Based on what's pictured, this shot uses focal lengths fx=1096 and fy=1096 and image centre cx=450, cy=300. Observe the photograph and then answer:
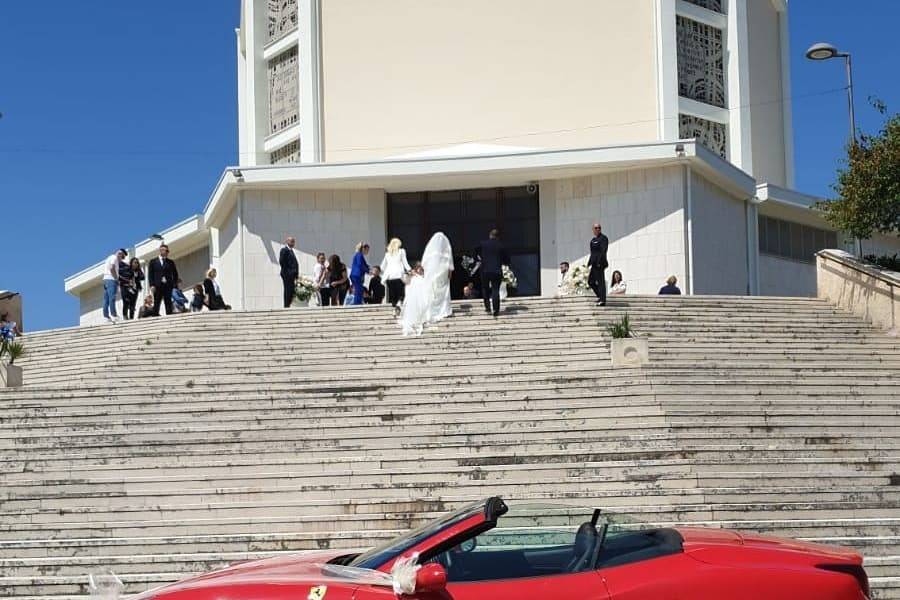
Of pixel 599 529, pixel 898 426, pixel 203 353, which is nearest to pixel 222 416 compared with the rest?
pixel 203 353

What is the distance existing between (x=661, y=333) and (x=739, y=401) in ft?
12.6

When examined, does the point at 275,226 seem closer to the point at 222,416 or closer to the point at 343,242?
the point at 343,242

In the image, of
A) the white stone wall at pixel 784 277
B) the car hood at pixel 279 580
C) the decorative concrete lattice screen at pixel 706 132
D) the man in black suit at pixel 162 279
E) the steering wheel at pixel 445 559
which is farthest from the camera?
the white stone wall at pixel 784 277

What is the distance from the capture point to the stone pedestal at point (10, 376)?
17359 millimetres

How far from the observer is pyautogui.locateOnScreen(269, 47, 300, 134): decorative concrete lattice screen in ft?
104

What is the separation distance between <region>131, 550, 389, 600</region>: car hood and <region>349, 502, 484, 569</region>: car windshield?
172 mm

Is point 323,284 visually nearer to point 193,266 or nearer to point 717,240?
point 717,240

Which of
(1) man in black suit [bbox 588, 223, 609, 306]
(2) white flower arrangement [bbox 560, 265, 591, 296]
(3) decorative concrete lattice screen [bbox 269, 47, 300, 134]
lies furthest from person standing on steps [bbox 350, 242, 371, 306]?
Answer: (3) decorative concrete lattice screen [bbox 269, 47, 300, 134]

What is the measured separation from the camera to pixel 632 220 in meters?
26.5

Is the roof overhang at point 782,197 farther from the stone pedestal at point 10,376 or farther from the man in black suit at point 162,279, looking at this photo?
the stone pedestal at point 10,376

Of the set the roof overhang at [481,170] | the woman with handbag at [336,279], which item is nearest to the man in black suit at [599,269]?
the woman with handbag at [336,279]

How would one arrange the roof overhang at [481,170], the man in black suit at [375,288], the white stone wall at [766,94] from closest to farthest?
the man in black suit at [375,288] < the roof overhang at [481,170] < the white stone wall at [766,94]

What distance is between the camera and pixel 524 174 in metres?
27.0

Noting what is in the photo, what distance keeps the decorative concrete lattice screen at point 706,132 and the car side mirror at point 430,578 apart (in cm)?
2575
